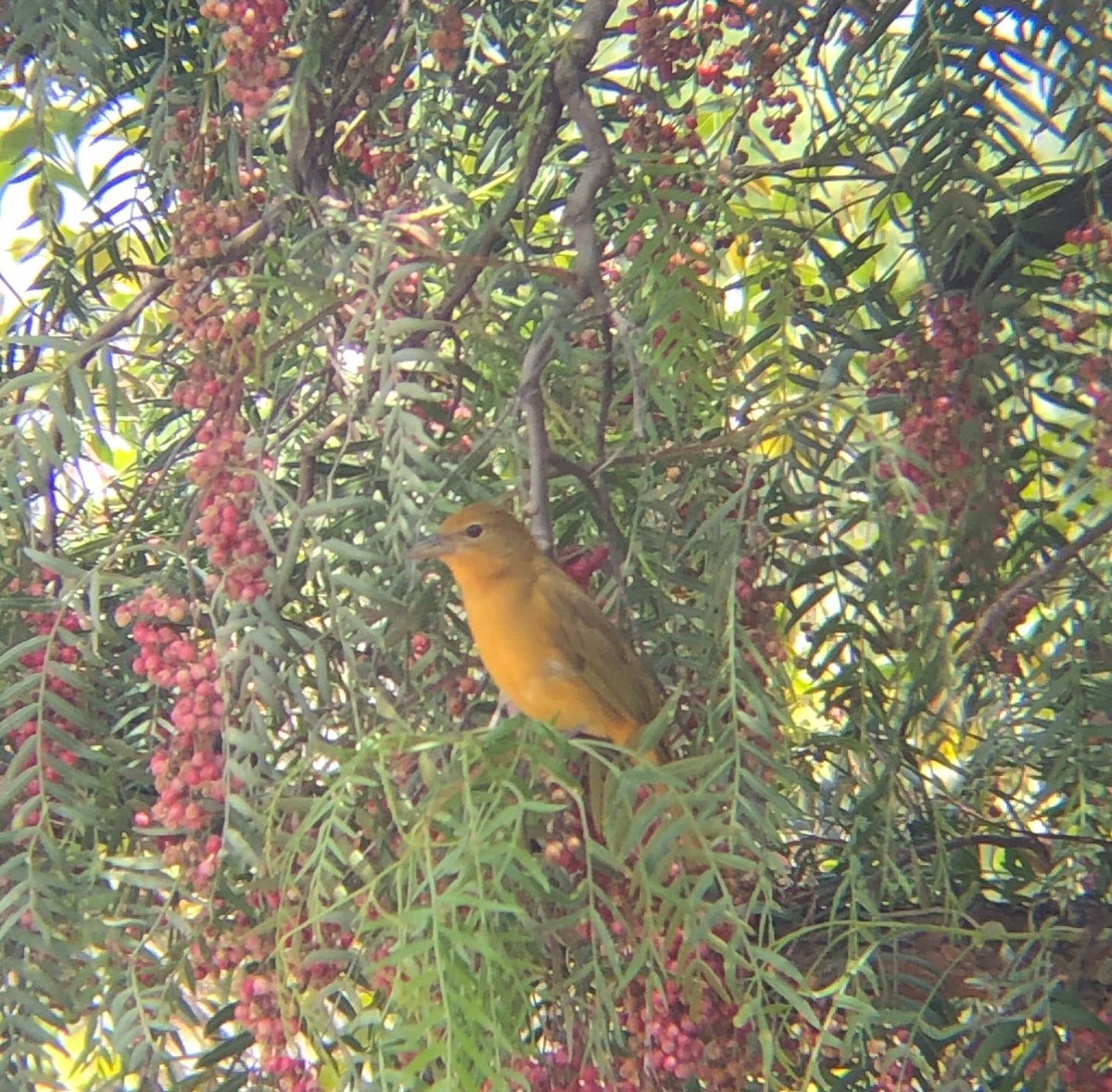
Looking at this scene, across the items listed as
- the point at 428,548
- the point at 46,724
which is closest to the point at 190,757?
the point at 46,724

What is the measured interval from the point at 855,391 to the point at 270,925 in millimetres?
676

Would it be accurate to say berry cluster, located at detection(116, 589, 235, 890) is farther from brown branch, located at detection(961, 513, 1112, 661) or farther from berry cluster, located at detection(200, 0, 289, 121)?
brown branch, located at detection(961, 513, 1112, 661)

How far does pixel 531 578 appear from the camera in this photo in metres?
1.29

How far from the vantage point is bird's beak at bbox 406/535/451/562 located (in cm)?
105

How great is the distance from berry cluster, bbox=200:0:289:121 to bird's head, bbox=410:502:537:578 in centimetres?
35

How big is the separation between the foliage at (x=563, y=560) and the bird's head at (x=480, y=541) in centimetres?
4

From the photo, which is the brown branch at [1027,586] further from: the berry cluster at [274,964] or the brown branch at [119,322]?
the brown branch at [119,322]

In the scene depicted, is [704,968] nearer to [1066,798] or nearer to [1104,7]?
[1066,798]

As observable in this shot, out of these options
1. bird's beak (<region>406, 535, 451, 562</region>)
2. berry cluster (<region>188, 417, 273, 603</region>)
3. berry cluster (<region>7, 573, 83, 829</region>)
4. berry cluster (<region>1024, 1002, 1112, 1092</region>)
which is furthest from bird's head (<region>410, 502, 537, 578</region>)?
berry cluster (<region>1024, 1002, 1112, 1092</region>)

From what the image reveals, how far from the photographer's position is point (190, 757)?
41.0 inches

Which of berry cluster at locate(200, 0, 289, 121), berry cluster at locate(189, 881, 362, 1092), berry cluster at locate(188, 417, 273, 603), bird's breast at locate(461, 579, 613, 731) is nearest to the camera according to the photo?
berry cluster at locate(189, 881, 362, 1092)

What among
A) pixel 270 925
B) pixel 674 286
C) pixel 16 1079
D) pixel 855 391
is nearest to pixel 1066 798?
pixel 855 391

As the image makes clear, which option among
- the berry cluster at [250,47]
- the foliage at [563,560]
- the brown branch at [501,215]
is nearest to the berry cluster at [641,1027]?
the foliage at [563,560]

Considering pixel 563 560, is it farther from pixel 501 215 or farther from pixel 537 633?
pixel 501 215
